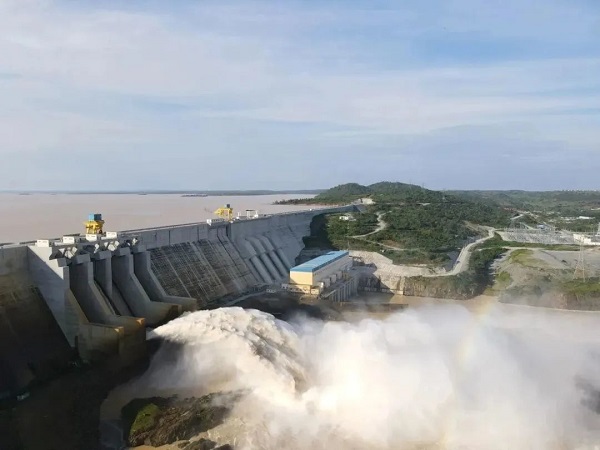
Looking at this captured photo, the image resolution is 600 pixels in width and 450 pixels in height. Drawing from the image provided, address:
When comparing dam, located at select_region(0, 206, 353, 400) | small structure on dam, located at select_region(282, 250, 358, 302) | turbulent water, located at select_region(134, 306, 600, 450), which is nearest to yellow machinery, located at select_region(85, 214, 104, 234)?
dam, located at select_region(0, 206, 353, 400)

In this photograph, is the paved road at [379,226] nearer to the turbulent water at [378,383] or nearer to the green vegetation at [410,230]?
the green vegetation at [410,230]

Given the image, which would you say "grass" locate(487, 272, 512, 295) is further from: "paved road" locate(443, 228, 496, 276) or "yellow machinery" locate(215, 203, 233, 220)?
"yellow machinery" locate(215, 203, 233, 220)

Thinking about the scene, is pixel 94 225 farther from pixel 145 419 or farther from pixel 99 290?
pixel 145 419

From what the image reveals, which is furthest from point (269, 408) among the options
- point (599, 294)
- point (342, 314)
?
point (599, 294)

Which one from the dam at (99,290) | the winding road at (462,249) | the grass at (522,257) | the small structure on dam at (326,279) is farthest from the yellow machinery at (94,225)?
the grass at (522,257)

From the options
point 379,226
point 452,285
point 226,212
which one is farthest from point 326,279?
point 379,226

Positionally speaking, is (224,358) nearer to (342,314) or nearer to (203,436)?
(203,436)
